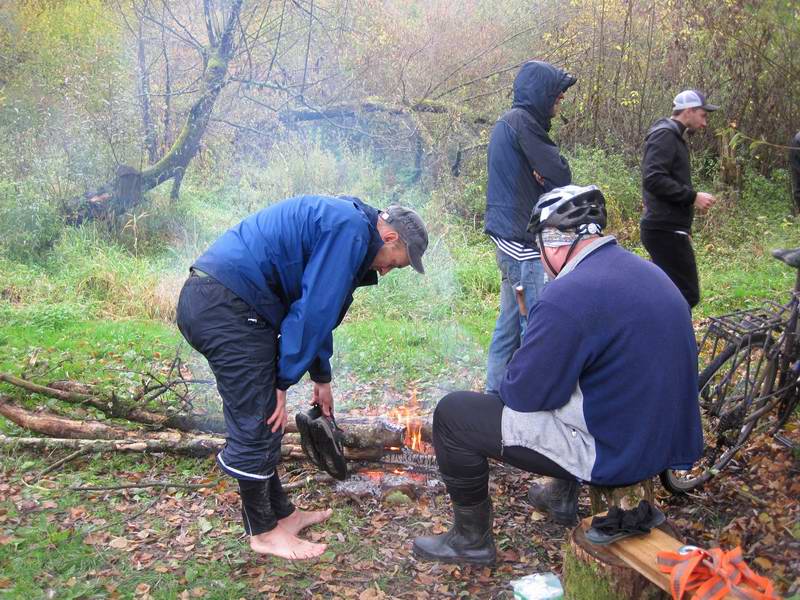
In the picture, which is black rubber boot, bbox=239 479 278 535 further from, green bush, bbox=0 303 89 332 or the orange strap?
green bush, bbox=0 303 89 332

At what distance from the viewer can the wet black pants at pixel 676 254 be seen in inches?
214

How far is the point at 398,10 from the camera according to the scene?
12.9 metres

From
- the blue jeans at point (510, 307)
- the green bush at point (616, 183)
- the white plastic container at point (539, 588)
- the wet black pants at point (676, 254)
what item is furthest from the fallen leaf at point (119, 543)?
the green bush at point (616, 183)

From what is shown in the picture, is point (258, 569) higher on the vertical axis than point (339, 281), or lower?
lower

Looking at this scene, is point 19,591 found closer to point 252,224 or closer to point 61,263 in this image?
point 252,224

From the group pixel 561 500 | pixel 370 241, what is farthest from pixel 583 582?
pixel 370 241

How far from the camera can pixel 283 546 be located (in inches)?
139

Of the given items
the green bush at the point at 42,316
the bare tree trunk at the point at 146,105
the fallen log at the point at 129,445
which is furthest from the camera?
the bare tree trunk at the point at 146,105

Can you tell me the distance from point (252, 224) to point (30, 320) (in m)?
5.39

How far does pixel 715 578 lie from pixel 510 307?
249cm

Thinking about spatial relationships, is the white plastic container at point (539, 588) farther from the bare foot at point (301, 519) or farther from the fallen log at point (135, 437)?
the fallen log at point (135, 437)

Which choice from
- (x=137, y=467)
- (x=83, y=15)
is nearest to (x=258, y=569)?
(x=137, y=467)

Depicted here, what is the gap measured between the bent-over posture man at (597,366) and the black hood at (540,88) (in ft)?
5.88

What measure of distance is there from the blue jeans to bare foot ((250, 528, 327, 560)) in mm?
1612
